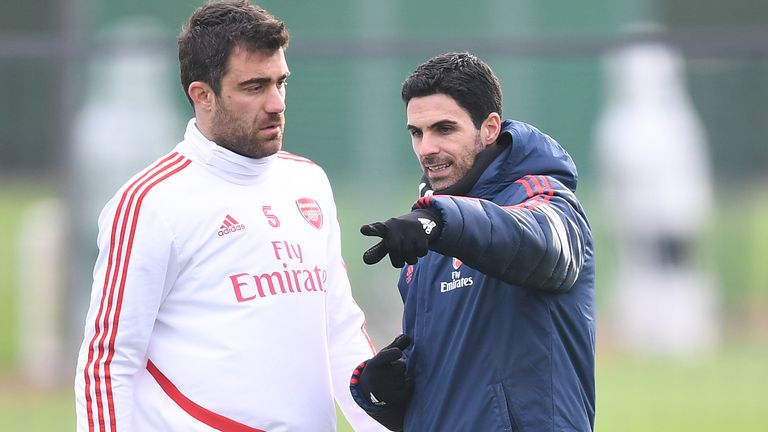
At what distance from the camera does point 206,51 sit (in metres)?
3.32

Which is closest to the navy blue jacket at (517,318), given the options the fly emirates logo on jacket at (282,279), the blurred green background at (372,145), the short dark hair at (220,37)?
the fly emirates logo on jacket at (282,279)

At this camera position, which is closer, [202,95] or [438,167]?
[438,167]

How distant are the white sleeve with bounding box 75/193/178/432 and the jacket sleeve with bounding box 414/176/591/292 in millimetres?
791

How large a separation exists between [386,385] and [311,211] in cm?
56

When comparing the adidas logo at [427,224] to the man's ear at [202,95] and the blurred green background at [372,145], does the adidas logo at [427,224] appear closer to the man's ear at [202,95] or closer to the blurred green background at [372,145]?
the man's ear at [202,95]

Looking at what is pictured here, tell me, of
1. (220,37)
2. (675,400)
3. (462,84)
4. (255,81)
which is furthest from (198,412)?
(675,400)

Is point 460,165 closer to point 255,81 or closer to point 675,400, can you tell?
point 255,81

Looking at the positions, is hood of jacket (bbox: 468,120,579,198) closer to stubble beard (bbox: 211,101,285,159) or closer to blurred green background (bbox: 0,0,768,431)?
stubble beard (bbox: 211,101,285,159)

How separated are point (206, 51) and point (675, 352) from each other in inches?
194

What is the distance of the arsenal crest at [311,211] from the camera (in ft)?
11.4

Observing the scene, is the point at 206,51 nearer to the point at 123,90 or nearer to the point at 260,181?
the point at 260,181

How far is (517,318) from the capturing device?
9.96ft

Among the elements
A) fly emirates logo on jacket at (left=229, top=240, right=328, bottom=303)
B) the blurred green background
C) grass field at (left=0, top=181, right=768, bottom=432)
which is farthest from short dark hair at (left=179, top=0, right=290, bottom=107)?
grass field at (left=0, top=181, right=768, bottom=432)

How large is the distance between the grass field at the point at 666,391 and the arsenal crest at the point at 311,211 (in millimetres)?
3436
